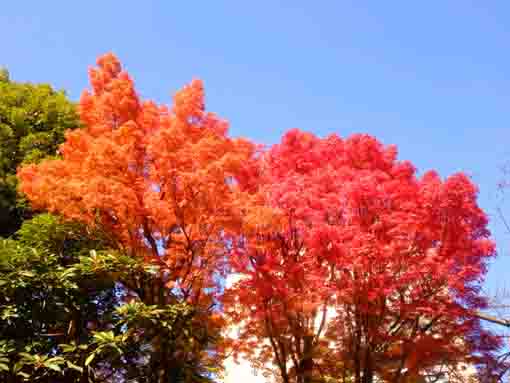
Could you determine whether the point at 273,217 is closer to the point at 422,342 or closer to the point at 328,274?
the point at 328,274

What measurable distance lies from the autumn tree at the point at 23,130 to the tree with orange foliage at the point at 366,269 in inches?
288

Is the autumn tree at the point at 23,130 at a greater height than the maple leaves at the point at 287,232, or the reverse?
the autumn tree at the point at 23,130

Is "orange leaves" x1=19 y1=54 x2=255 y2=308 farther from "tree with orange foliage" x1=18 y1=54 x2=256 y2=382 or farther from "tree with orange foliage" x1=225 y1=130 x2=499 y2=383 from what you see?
"tree with orange foliage" x1=225 y1=130 x2=499 y2=383

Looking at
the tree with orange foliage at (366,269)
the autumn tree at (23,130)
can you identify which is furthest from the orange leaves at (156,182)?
the autumn tree at (23,130)

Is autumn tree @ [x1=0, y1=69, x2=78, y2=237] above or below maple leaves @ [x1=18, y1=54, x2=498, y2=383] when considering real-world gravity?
above

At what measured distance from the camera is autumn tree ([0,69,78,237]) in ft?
46.3

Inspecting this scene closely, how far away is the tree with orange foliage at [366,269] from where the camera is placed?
11.2 metres

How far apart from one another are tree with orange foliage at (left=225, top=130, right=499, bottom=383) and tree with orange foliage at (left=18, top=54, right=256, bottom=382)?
3.64ft

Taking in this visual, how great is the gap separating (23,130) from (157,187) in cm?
648

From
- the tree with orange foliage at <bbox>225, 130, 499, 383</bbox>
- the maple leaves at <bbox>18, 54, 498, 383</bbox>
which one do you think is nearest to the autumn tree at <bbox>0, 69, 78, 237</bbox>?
the maple leaves at <bbox>18, 54, 498, 383</bbox>

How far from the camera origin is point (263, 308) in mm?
12023

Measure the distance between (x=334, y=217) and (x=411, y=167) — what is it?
3.71 meters

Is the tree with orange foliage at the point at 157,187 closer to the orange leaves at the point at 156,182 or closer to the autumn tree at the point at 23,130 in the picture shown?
the orange leaves at the point at 156,182

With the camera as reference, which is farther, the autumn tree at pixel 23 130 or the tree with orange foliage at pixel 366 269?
the autumn tree at pixel 23 130
